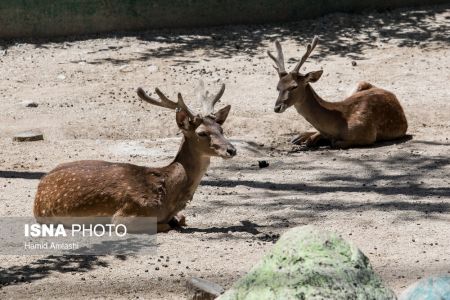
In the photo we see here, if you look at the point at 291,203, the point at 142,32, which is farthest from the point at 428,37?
the point at 291,203

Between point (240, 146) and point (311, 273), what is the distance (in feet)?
22.4

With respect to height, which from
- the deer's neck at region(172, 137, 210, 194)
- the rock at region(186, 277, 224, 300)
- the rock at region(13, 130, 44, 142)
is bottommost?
the rock at region(13, 130, 44, 142)

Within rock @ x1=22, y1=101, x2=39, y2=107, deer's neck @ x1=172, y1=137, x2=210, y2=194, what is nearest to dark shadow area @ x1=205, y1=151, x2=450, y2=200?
deer's neck @ x1=172, y1=137, x2=210, y2=194

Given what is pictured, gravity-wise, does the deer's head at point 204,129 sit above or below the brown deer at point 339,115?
above

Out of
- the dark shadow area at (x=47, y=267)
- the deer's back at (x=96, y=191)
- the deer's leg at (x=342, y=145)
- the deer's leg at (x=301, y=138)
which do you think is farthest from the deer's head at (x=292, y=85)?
the dark shadow area at (x=47, y=267)

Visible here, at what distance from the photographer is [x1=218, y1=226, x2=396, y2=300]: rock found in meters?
4.83

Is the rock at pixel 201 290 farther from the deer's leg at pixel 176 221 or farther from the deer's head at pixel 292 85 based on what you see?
the deer's head at pixel 292 85

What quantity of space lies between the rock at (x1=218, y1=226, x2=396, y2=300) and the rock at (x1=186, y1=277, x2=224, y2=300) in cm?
126

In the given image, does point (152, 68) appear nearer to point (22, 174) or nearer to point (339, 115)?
point (339, 115)

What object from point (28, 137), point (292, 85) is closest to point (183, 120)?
point (292, 85)

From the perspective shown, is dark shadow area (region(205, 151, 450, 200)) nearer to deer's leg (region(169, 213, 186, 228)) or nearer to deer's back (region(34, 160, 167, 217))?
deer's leg (region(169, 213, 186, 228))

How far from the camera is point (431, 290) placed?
17.4ft

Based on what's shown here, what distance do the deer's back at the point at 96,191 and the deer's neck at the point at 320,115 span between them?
3.88 meters

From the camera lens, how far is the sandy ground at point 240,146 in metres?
7.55
